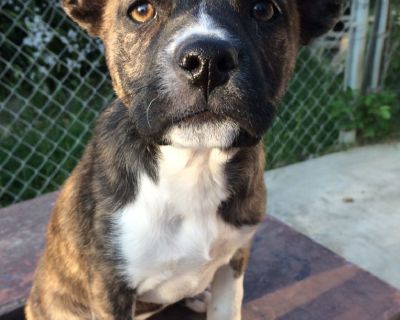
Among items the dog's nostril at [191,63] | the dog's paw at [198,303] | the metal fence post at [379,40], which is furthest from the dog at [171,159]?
the metal fence post at [379,40]

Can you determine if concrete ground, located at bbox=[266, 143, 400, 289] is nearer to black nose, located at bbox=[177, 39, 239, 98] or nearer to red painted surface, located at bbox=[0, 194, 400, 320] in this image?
red painted surface, located at bbox=[0, 194, 400, 320]

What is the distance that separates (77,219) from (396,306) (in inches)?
57.5

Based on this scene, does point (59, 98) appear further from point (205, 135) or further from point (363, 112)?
point (205, 135)

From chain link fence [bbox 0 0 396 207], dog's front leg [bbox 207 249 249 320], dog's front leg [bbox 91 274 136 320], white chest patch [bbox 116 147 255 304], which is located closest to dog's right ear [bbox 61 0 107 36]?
white chest patch [bbox 116 147 255 304]

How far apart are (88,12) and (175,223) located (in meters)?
0.83

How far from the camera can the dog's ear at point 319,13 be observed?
6.84 ft

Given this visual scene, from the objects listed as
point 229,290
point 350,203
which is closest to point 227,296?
point 229,290

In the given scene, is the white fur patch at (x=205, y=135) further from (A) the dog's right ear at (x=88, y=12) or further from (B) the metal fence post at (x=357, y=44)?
(B) the metal fence post at (x=357, y=44)

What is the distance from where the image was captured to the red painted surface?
Answer: 2.46m

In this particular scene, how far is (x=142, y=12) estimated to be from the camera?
5.82ft

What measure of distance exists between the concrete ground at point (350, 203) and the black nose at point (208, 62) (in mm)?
2126

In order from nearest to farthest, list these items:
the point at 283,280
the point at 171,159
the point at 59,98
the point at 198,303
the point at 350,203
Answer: the point at 171,159 → the point at 198,303 → the point at 283,280 → the point at 350,203 → the point at 59,98

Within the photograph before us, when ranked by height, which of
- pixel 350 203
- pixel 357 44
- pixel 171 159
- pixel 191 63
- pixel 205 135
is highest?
pixel 191 63

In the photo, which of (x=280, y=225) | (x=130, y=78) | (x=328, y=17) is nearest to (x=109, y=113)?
(x=130, y=78)
